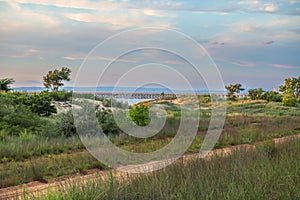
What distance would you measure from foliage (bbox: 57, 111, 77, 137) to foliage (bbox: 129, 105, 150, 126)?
2179 mm

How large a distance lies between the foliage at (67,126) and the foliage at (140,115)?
218 centimetres

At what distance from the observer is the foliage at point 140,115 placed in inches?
556

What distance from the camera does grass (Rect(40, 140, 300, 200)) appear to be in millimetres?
4508

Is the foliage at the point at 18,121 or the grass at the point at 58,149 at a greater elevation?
the foliage at the point at 18,121

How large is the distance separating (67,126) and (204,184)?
31.5ft

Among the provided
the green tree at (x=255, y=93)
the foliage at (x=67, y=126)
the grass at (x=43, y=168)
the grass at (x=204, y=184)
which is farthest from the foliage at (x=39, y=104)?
the green tree at (x=255, y=93)

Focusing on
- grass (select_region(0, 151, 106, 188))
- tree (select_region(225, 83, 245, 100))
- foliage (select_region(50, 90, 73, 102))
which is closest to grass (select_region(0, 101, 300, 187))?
grass (select_region(0, 151, 106, 188))

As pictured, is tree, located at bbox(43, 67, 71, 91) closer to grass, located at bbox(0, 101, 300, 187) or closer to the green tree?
grass, located at bbox(0, 101, 300, 187)

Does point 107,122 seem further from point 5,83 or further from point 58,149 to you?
point 5,83

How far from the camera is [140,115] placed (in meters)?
14.6

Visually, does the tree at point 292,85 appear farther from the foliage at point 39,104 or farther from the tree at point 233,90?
the foliage at point 39,104

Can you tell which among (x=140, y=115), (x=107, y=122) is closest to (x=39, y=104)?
(x=107, y=122)

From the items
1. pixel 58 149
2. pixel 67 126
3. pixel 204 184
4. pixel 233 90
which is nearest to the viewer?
pixel 204 184

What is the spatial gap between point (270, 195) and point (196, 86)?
3.72 metres
